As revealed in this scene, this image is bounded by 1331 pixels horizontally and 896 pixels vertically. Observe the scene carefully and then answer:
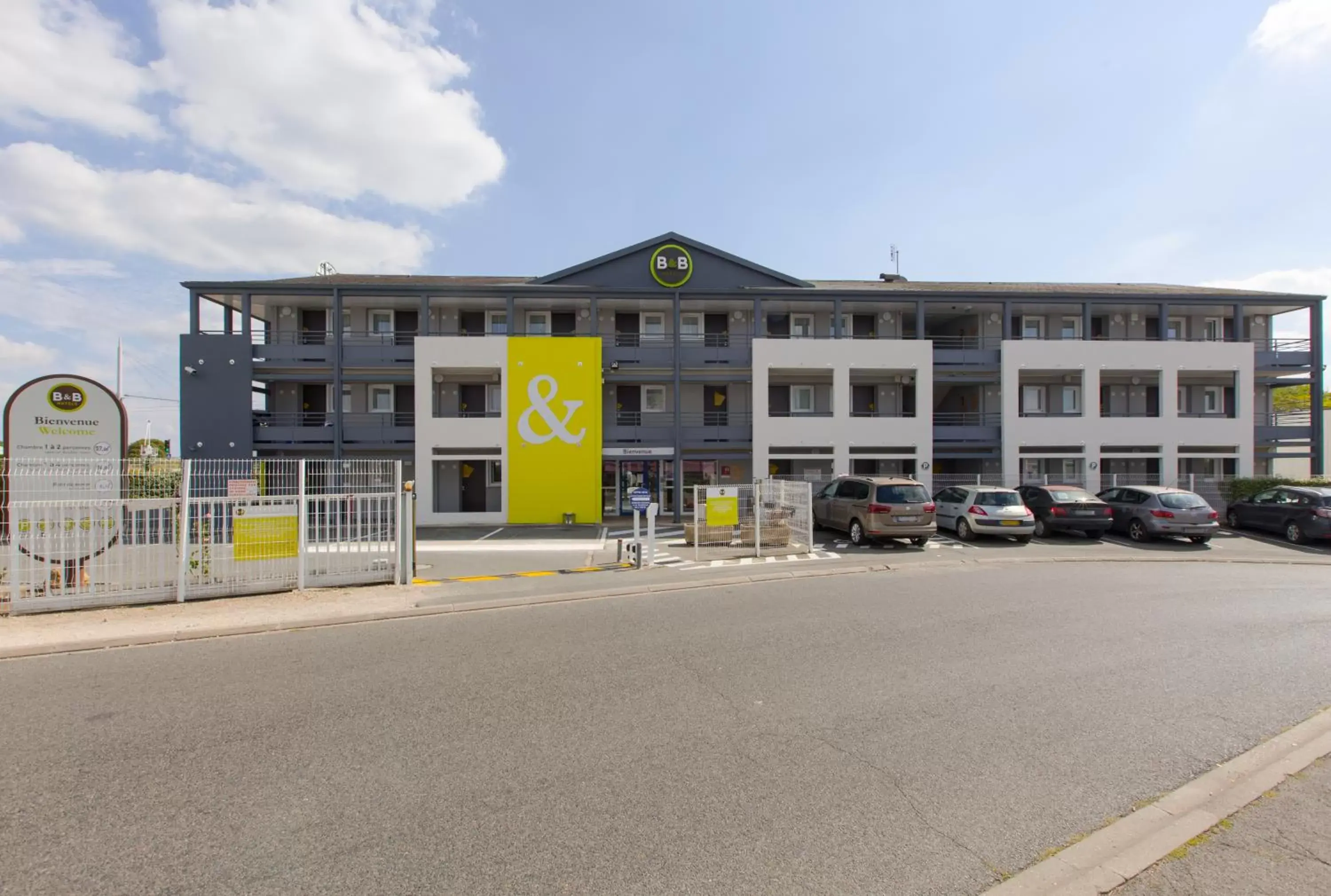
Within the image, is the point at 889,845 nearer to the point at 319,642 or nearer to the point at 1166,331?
the point at 319,642

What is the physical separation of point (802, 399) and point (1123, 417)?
13218 mm

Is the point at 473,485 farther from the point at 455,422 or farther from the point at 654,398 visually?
the point at 654,398

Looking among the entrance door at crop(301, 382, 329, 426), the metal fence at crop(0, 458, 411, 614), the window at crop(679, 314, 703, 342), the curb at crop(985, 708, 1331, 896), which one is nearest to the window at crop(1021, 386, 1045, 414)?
the window at crop(679, 314, 703, 342)

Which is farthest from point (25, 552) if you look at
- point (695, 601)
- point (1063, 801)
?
point (1063, 801)

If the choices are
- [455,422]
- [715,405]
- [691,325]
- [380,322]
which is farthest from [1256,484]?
[380,322]

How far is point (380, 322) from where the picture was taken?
86.1ft

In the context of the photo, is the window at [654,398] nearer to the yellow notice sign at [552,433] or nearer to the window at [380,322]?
the yellow notice sign at [552,433]

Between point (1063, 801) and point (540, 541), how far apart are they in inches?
647

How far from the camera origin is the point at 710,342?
2680 cm

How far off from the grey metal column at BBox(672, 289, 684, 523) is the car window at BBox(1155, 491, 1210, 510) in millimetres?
15102

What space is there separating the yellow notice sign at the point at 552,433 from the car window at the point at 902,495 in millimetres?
11324

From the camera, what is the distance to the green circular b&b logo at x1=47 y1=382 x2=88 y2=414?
9.72 m

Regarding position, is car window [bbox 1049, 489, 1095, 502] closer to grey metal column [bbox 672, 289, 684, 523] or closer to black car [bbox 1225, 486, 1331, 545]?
black car [bbox 1225, 486, 1331, 545]

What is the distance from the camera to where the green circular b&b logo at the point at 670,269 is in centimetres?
2536
